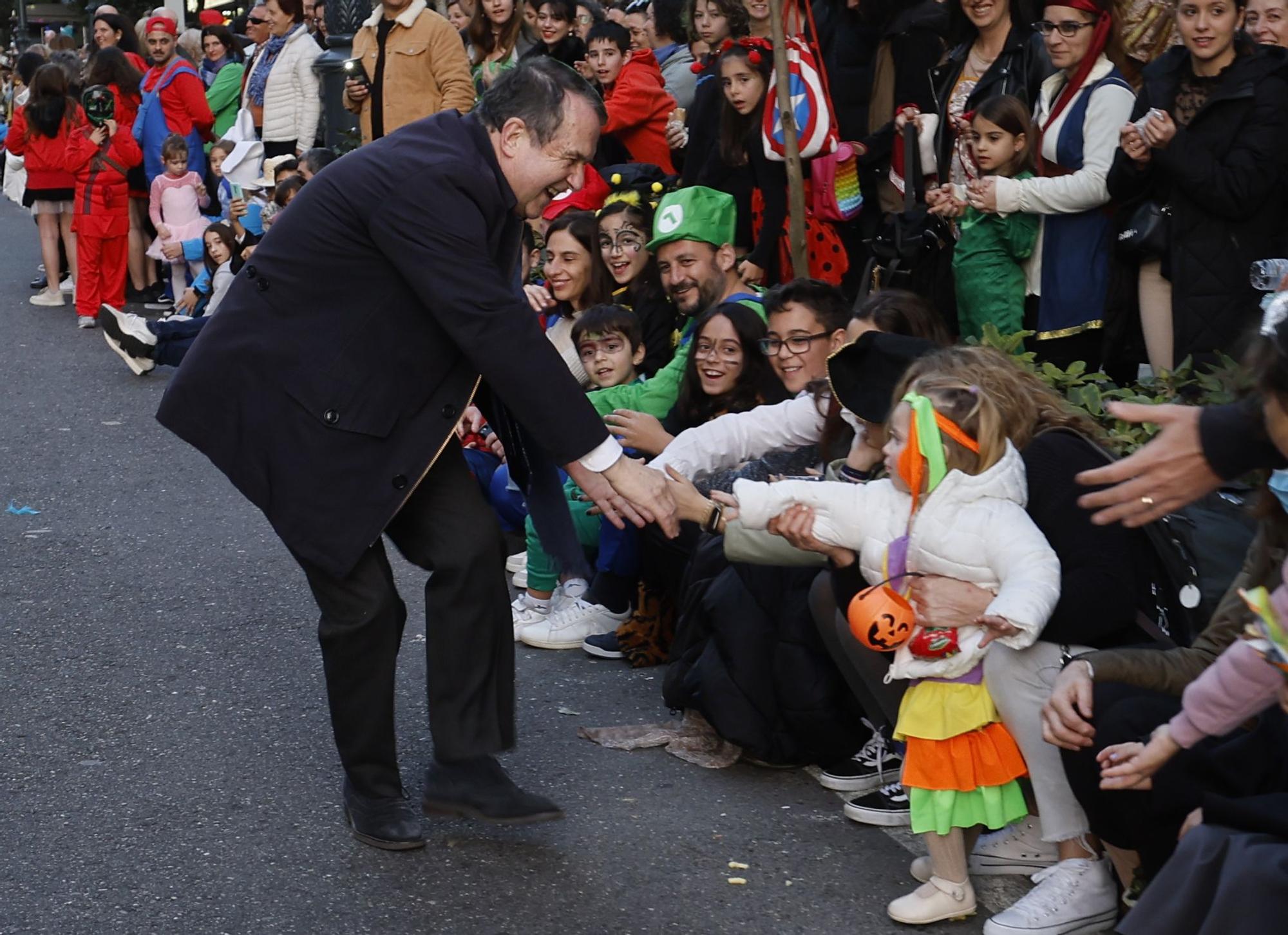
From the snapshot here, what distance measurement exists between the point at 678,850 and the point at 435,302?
1.45 m

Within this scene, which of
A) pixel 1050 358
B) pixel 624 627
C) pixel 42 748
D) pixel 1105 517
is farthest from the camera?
pixel 1050 358

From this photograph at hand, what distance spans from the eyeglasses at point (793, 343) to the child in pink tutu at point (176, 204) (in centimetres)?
846

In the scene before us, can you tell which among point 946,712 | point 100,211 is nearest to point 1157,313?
point 946,712

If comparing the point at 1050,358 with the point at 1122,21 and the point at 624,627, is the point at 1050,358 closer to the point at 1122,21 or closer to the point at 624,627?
the point at 1122,21

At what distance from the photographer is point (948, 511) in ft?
11.7

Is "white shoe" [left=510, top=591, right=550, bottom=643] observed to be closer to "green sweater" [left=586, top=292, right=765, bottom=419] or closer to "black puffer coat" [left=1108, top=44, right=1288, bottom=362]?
"green sweater" [left=586, top=292, right=765, bottom=419]

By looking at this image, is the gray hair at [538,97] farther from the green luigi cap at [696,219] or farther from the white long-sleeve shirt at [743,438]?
the green luigi cap at [696,219]

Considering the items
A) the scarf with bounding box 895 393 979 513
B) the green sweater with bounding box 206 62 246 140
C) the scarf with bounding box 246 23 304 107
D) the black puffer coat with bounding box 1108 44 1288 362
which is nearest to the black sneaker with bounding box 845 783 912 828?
the scarf with bounding box 895 393 979 513

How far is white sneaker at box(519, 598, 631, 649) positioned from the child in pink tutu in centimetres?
787

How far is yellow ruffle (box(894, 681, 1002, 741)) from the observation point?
11.6 feet

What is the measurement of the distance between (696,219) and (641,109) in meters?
2.73

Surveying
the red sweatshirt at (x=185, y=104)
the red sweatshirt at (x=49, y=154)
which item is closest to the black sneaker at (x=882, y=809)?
the red sweatshirt at (x=185, y=104)

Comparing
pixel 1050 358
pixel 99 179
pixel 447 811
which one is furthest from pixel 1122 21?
pixel 99 179

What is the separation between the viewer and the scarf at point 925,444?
3.50 m
